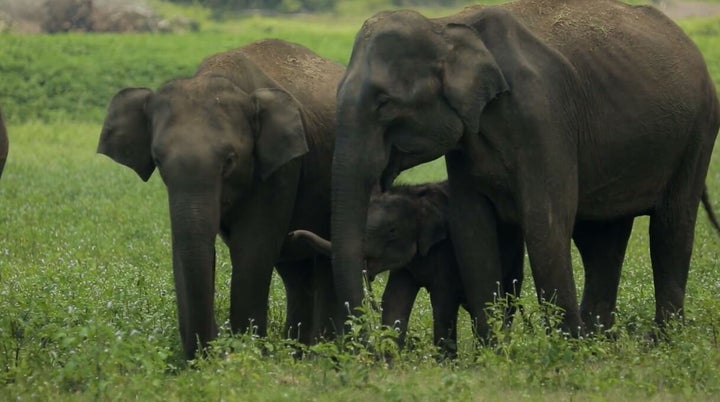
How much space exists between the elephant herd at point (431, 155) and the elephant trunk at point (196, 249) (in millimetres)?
11

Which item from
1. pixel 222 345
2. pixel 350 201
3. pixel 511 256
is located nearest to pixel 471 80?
pixel 350 201

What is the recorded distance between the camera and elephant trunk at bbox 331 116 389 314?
1039 centimetres

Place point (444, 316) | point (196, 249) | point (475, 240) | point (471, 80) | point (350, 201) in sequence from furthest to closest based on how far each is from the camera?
1. point (444, 316)
2. point (475, 240)
3. point (471, 80)
4. point (350, 201)
5. point (196, 249)

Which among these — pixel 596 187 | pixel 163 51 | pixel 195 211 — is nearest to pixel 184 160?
pixel 195 211

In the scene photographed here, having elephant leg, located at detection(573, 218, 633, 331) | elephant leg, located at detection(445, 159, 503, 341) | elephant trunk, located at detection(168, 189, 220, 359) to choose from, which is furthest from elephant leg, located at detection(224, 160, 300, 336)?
elephant leg, located at detection(573, 218, 633, 331)

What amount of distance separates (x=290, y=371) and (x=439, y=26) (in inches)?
103

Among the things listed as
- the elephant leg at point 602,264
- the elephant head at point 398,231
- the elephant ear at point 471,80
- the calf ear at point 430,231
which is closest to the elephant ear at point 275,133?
the elephant ear at point 471,80

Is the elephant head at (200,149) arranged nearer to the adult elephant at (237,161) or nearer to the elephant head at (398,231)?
the adult elephant at (237,161)

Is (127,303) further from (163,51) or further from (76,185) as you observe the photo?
(163,51)

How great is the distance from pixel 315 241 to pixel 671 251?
2870mm

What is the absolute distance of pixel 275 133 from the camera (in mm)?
10656

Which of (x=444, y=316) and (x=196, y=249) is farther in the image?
(x=444, y=316)

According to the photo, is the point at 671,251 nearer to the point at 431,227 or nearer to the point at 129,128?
the point at 431,227

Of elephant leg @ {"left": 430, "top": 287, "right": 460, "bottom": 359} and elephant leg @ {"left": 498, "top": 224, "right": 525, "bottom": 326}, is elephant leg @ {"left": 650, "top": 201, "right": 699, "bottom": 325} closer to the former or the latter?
elephant leg @ {"left": 498, "top": 224, "right": 525, "bottom": 326}
